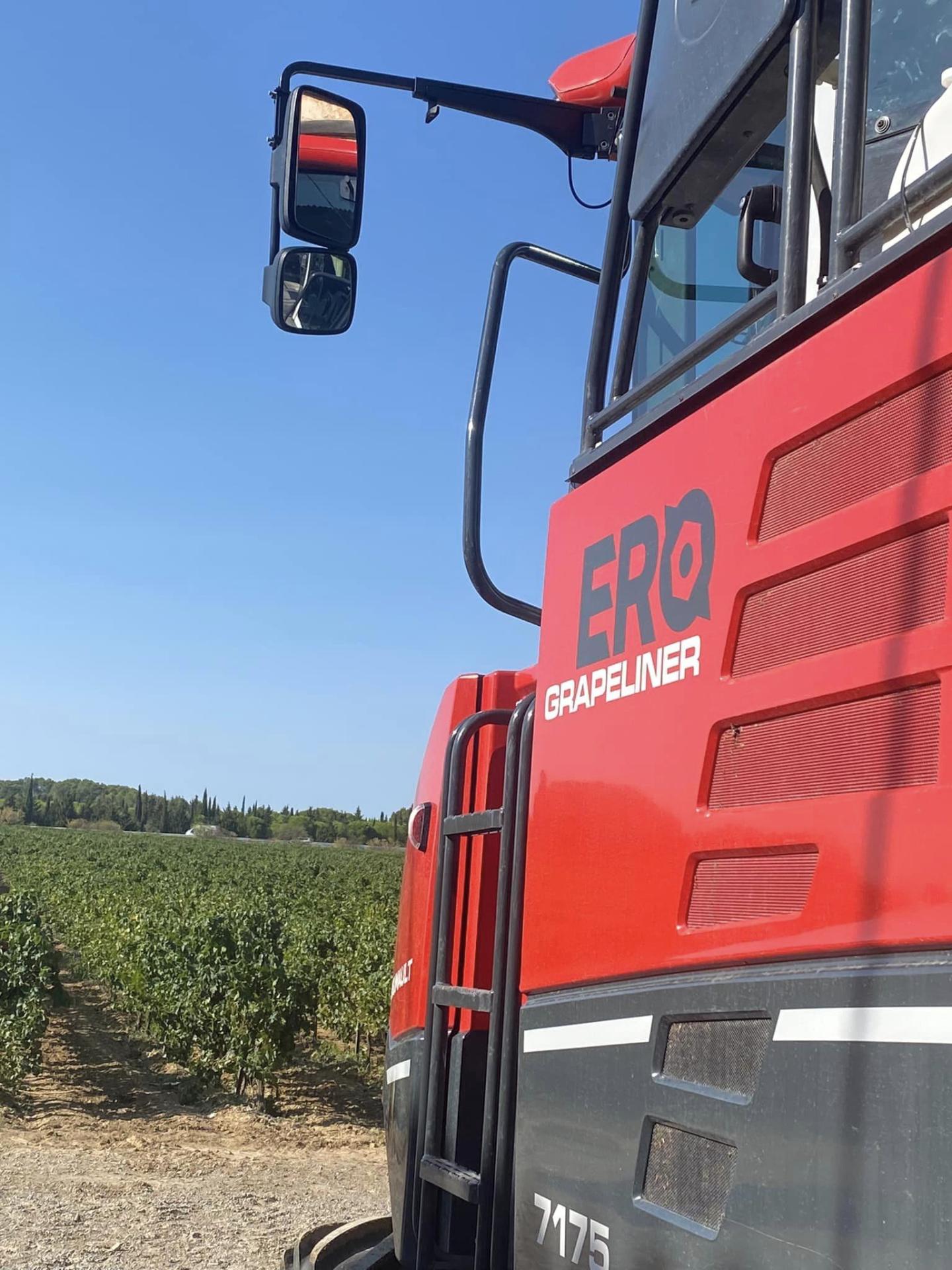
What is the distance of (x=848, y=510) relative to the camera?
4.81 ft

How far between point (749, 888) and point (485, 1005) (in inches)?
36.8

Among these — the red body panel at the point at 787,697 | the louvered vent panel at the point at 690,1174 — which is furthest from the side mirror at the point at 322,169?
the louvered vent panel at the point at 690,1174

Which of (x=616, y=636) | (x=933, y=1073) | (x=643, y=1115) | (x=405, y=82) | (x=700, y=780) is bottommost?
(x=643, y=1115)

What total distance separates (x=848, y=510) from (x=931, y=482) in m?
0.15

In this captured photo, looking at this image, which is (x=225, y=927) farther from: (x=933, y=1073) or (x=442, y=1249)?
(x=933, y=1073)

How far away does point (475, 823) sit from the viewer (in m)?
2.51

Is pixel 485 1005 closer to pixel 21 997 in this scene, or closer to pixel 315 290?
pixel 315 290

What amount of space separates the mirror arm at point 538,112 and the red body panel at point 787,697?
4.76ft

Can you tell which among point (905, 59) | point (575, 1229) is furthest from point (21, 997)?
point (905, 59)

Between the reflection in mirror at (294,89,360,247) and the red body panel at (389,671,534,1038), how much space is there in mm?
1105

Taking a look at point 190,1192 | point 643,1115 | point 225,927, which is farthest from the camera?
point 225,927

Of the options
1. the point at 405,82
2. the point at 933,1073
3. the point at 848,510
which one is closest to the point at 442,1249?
the point at 933,1073

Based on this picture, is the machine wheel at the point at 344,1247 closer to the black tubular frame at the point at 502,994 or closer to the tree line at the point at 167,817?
the black tubular frame at the point at 502,994

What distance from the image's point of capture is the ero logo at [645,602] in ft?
5.65
